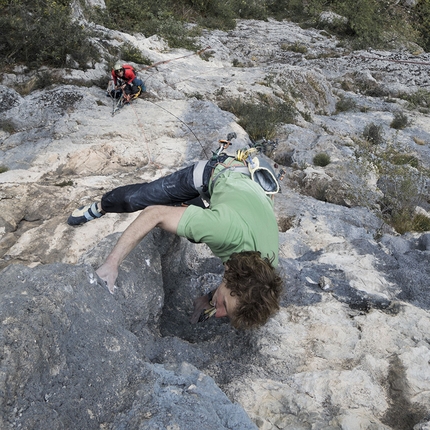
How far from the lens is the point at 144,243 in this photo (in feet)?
10.6

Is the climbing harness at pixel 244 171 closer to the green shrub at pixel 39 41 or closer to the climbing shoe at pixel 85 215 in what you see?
the climbing shoe at pixel 85 215

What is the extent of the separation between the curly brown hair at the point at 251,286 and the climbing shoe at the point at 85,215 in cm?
194

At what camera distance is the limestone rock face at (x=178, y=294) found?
6.30 feet

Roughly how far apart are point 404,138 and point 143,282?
8709mm

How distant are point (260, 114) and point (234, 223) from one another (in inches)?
→ 220

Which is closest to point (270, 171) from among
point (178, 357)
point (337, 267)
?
point (337, 267)

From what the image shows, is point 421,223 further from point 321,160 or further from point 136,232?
point 136,232

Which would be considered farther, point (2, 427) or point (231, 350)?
point (231, 350)

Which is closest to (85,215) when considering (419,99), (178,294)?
(178,294)

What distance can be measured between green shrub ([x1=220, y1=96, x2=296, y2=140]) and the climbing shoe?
3993 mm

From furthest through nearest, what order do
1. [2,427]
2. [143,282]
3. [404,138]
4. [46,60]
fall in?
[404,138], [46,60], [143,282], [2,427]

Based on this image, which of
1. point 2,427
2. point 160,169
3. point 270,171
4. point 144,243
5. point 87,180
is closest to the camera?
point 2,427

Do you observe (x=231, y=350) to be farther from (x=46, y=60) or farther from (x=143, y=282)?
(x=46, y=60)

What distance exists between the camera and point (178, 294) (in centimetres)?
343
